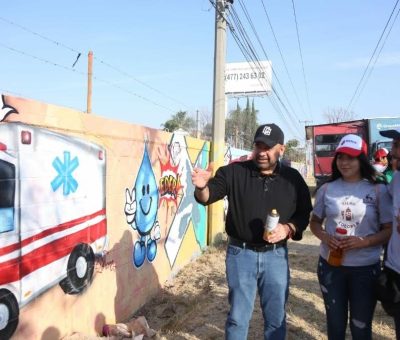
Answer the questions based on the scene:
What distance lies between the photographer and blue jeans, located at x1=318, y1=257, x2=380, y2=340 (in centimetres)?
306

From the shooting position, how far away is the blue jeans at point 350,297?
3064 mm

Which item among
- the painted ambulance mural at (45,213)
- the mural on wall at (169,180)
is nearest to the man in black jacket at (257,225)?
the painted ambulance mural at (45,213)

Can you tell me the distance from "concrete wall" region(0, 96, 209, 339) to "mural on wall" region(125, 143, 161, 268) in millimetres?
11

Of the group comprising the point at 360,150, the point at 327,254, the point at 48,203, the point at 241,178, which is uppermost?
the point at 360,150

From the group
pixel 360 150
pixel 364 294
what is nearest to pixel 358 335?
pixel 364 294

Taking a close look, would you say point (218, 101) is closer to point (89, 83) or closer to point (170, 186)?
point (170, 186)

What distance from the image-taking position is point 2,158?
9.45ft

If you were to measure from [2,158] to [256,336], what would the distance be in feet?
9.51

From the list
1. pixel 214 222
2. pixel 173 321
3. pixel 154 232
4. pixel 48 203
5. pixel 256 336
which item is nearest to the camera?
pixel 48 203

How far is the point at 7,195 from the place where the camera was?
294 centimetres

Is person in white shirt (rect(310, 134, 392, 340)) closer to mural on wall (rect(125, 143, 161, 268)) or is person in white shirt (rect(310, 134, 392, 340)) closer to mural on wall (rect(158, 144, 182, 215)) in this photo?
mural on wall (rect(125, 143, 161, 268))

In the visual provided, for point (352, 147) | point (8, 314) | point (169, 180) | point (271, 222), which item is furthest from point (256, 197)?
point (169, 180)

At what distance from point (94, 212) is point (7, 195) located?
50.8 inches

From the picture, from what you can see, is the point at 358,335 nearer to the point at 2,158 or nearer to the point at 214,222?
the point at 2,158
